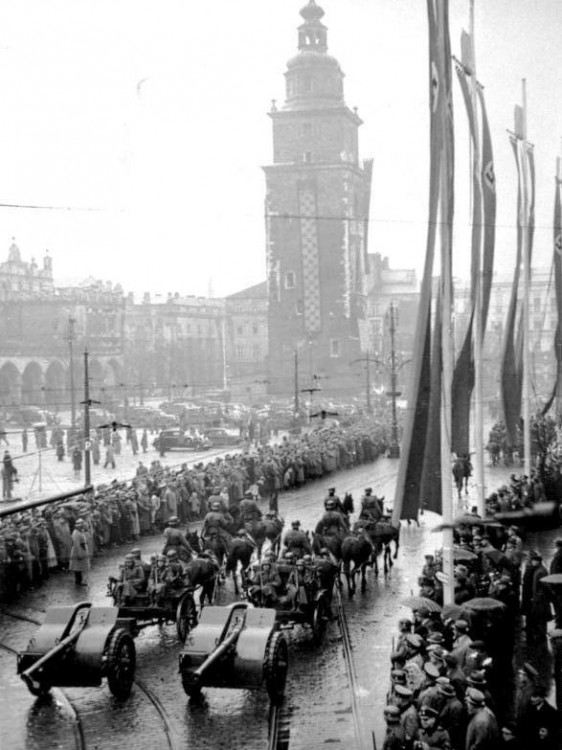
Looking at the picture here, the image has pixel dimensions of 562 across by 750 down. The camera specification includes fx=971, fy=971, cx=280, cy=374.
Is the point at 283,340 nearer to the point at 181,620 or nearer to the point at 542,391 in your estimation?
the point at 542,391

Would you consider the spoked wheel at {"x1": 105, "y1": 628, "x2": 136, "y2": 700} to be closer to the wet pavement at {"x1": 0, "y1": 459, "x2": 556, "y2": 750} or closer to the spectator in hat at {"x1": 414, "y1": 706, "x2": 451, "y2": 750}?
the wet pavement at {"x1": 0, "y1": 459, "x2": 556, "y2": 750}

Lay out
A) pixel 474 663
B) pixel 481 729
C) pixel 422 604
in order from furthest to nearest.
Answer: pixel 422 604, pixel 474 663, pixel 481 729

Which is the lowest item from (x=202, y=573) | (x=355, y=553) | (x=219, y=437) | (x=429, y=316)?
(x=219, y=437)

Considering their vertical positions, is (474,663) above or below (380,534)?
above

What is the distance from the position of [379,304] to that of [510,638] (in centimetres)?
6901

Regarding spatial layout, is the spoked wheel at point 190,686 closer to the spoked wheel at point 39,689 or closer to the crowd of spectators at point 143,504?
the spoked wheel at point 39,689

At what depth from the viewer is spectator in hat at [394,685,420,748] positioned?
27.2 ft

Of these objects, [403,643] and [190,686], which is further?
[190,686]

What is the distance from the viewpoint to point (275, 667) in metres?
11.2

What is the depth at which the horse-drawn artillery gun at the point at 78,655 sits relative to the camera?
37.3 ft

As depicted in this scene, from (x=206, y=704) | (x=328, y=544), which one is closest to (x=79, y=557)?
(x=328, y=544)

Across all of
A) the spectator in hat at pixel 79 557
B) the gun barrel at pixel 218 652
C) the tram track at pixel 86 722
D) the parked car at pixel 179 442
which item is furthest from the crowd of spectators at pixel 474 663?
the parked car at pixel 179 442

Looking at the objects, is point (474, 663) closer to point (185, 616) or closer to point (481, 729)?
point (481, 729)

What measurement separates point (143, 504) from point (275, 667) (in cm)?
1295
